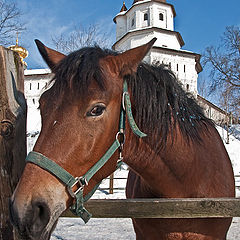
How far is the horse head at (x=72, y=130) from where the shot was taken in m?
1.16

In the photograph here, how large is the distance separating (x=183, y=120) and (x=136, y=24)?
104ft

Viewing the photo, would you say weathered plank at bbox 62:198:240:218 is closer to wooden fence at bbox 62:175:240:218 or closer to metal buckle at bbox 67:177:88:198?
wooden fence at bbox 62:175:240:218

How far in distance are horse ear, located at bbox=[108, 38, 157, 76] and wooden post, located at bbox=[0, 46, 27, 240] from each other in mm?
758

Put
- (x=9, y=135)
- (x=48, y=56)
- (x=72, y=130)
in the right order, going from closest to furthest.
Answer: (x=72, y=130) < (x=9, y=135) < (x=48, y=56)

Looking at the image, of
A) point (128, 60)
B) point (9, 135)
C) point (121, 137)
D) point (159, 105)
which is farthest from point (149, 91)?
point (9, 135)

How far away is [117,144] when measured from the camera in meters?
1.47

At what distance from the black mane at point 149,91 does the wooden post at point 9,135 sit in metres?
0.41

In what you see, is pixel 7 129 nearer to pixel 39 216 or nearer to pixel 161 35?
pixel 39 216

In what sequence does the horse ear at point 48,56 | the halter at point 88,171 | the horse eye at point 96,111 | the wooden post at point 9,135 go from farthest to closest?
the horse ear at point 48,56
the wooden post at point 9,135
the horse eye at point 96,111
the halter at point 88,171

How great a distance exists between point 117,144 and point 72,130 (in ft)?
0.99

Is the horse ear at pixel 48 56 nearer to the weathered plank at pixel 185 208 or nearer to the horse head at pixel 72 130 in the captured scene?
the horse head at pixel 72 130

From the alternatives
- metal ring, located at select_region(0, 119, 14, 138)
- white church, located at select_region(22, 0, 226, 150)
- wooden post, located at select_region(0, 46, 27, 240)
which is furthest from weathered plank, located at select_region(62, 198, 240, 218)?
white church, located at select_region(22, 0, 226, 150)

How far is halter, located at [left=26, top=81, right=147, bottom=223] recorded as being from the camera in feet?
4.04

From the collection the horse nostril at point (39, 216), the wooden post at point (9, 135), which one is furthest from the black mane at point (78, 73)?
the horse nostril at point (39, 216)
